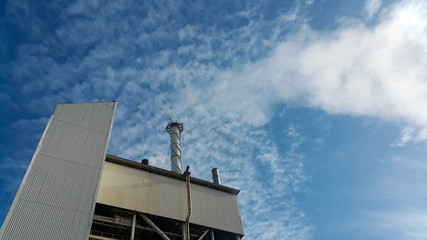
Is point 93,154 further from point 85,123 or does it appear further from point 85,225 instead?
point 85,225

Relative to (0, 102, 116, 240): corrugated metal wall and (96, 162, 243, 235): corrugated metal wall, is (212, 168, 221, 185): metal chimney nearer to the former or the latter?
(96, 162, 243, 235): corrugated metal wall

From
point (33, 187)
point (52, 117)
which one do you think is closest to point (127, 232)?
point (33, 187)

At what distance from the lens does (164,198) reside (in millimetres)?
24547

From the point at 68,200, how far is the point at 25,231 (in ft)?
8.98

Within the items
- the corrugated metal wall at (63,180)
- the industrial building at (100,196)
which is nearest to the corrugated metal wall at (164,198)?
the industrial building at (100,196)

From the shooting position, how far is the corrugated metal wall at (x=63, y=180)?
16.3m

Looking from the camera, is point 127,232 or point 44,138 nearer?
point 44,138

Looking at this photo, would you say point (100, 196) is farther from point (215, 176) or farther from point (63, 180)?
point (215, 176)

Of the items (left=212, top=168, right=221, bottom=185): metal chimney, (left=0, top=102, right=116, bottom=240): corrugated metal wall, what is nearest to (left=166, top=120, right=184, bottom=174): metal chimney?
(left=212, top=168, right=221, bottom=185): metal chimney

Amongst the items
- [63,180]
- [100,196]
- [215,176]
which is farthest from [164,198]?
[215,176]

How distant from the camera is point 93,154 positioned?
21.1 metres

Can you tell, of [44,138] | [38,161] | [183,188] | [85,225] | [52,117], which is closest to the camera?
[85,225]

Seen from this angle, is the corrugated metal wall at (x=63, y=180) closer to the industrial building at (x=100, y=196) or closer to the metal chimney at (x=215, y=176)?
the industrial building at (x=100, y=196)

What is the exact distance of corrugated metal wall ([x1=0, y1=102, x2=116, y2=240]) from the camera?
16.3m
